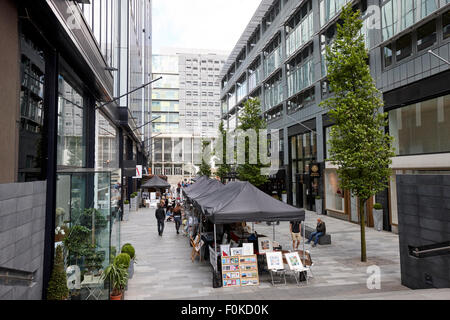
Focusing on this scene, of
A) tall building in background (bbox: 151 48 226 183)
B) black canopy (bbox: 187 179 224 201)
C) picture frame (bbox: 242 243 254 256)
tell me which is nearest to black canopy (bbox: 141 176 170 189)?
black canopy (bbox: 187 179 224 201)

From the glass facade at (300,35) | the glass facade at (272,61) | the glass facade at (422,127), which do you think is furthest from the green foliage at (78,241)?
the glass facade at (272,61)

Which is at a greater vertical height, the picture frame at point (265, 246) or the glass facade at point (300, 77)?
the glass facade at point (300, 77)

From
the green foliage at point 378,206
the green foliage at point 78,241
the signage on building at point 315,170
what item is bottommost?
the green foliage at point 378,206

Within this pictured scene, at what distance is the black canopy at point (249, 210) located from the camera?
9727 millimetres

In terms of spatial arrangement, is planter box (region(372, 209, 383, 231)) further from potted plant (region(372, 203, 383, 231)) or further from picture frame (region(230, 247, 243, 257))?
picture frame (region(230, 247, 243, 257))

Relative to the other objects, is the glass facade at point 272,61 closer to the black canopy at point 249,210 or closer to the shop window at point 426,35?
the shop window at point 426,35

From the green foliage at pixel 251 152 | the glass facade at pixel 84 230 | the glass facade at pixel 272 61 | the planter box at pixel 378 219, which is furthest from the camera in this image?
the glass facade at pixel 272 61

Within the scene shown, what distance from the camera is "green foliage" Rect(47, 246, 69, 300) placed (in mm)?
7176

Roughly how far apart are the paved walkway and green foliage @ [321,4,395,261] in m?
1.67

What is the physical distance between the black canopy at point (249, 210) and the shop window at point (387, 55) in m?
13.7

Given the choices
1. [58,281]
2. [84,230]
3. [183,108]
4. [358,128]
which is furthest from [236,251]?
[183,108]

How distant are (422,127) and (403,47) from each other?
186 inches

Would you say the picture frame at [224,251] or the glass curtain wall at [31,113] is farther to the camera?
Result: the picture frame at [224,251]

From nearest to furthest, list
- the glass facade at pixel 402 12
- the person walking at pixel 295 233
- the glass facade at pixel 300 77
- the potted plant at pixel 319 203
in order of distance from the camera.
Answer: the person walking at pixel 295 233
the glass facade at pixel 402 12
the potted plant at pixel 319 203
the glass facade at pixel 300 77
